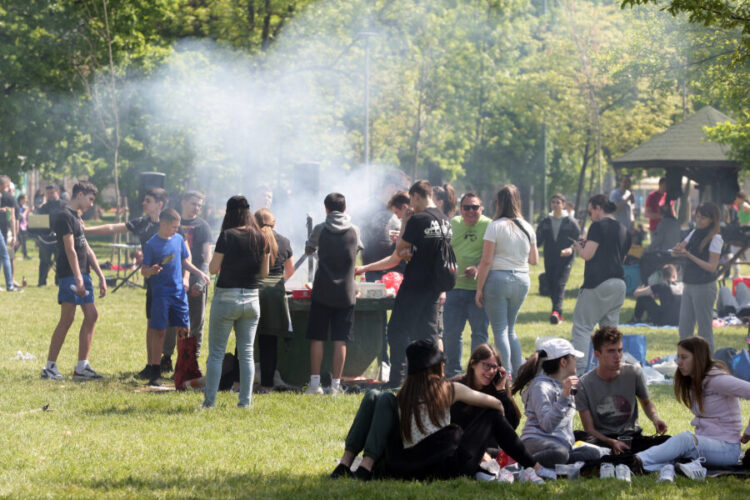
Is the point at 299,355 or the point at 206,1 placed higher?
the point at 206,1

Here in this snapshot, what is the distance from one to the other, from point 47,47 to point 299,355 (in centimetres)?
1942

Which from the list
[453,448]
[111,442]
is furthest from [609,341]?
[111,442]

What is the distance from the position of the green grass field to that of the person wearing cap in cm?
40

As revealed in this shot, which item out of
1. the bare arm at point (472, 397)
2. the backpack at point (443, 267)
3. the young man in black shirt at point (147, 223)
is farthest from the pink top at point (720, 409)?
the young man in black shirt at point (147, 223)

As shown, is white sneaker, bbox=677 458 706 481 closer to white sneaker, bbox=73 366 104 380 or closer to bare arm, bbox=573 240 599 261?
bare arm, bbox=573 240 599 261

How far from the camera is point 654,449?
6.95 metres

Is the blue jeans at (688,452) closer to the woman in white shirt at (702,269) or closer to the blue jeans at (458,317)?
the blue jeans at (458,317)

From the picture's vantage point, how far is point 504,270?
9.99 m

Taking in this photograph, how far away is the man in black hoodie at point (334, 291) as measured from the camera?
9758 millimetres

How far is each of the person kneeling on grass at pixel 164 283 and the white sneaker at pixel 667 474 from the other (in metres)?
5.29

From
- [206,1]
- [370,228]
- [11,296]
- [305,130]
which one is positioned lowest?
[11,296]

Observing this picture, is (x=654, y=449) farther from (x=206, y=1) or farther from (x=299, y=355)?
(x=206, y=1)

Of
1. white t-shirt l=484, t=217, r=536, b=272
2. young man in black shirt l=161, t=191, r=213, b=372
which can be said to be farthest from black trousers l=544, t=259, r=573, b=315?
young man in black shirt l=161, t=191, r=213, b=372

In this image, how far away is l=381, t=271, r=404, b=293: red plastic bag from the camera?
35.8 ft
